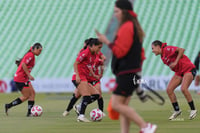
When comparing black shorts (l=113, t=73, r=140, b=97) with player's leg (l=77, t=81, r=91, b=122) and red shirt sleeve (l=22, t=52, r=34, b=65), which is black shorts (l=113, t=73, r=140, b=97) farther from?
red shirt sleeve (l=22, t=52, r=34, b=65)

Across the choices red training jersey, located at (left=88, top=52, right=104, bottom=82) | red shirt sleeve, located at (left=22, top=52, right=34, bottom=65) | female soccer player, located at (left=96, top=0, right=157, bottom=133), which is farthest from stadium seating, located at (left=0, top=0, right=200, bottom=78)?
female soccer player, located at (left=96, top=0, right=157, bottom=133)

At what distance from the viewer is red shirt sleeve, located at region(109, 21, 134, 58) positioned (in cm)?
859

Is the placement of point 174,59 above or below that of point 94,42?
above

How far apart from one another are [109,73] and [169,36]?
5.33 m

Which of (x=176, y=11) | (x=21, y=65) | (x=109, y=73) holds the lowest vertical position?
(x=109, y=73)

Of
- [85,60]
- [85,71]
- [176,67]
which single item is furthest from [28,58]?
[176,67]

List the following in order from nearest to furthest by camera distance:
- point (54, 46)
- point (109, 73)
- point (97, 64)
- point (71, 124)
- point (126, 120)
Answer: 1. point (126, 120)
2. point (71, 124)
3. point (97, 64)
4. point (109, 73)
5. point (54, 46)

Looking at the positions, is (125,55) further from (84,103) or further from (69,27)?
(69,27)

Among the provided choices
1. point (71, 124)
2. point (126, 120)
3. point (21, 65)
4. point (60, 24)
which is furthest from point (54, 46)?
point (126, 120)

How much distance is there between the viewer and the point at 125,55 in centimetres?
870

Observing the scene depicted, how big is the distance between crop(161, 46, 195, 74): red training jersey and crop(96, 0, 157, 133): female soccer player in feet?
17.3

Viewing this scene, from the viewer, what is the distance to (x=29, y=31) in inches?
1706

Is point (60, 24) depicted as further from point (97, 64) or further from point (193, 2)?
point (97, 64)

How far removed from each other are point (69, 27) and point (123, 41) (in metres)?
34.4
